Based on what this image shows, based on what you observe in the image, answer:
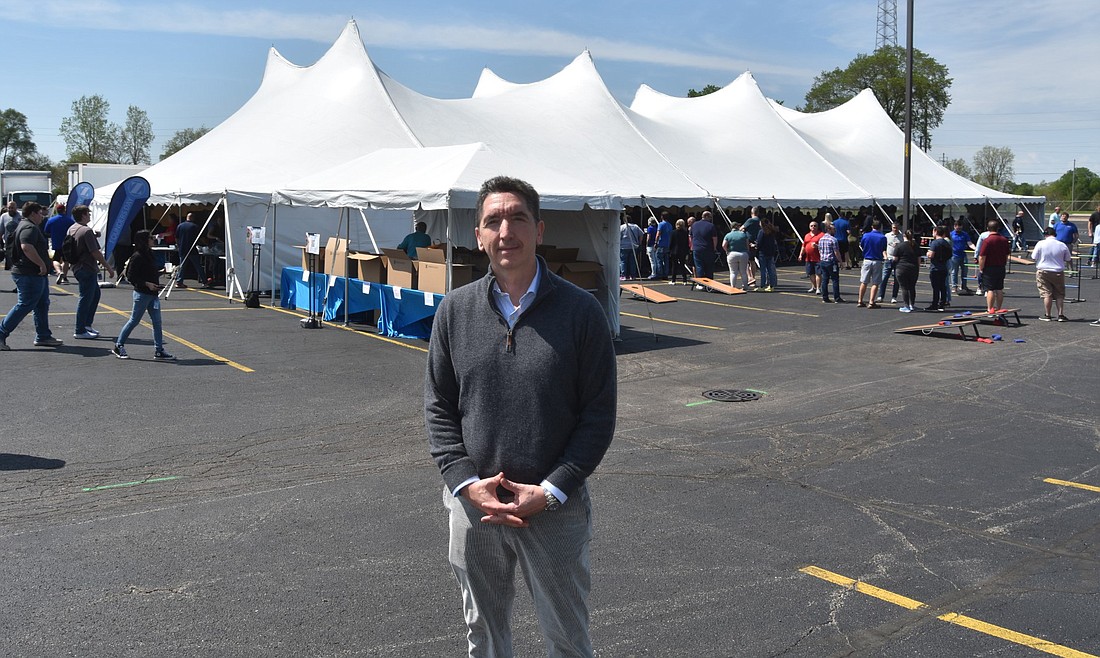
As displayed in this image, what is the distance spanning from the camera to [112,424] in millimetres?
8500

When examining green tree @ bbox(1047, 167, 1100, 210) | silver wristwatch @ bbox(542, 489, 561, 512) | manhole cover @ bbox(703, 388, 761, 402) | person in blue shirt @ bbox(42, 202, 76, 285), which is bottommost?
manhole cover @ bbox(703, 388, 761, 402)

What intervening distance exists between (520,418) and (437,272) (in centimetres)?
1141

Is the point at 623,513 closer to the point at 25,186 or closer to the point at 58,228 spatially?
the point at 58,228

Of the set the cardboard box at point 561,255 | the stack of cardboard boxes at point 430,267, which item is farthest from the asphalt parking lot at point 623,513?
the cardboard box at point 561,255

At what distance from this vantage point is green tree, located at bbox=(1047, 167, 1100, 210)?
9847cm

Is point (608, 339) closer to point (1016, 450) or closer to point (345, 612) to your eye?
point (345, 612)

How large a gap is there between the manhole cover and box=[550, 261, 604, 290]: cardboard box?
4.30 m

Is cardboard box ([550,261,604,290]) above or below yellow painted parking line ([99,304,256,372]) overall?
above

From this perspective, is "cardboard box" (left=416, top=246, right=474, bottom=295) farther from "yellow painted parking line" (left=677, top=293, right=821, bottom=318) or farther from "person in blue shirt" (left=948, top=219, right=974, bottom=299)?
"person in blue shirt" (left=948, top=219, right=974, bottom=299)

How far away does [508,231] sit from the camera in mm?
3025

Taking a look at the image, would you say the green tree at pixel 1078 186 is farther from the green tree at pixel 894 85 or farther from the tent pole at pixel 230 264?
the tent pole at pixel 230 264

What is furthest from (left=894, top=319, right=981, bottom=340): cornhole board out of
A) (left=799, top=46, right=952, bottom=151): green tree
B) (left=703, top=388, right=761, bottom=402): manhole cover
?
(left=799, top=46, right=952, bottom=151): green tree

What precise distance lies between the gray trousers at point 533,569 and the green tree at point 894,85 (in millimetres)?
84107

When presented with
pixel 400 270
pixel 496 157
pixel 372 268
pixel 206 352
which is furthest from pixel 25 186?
pixel 206 352
